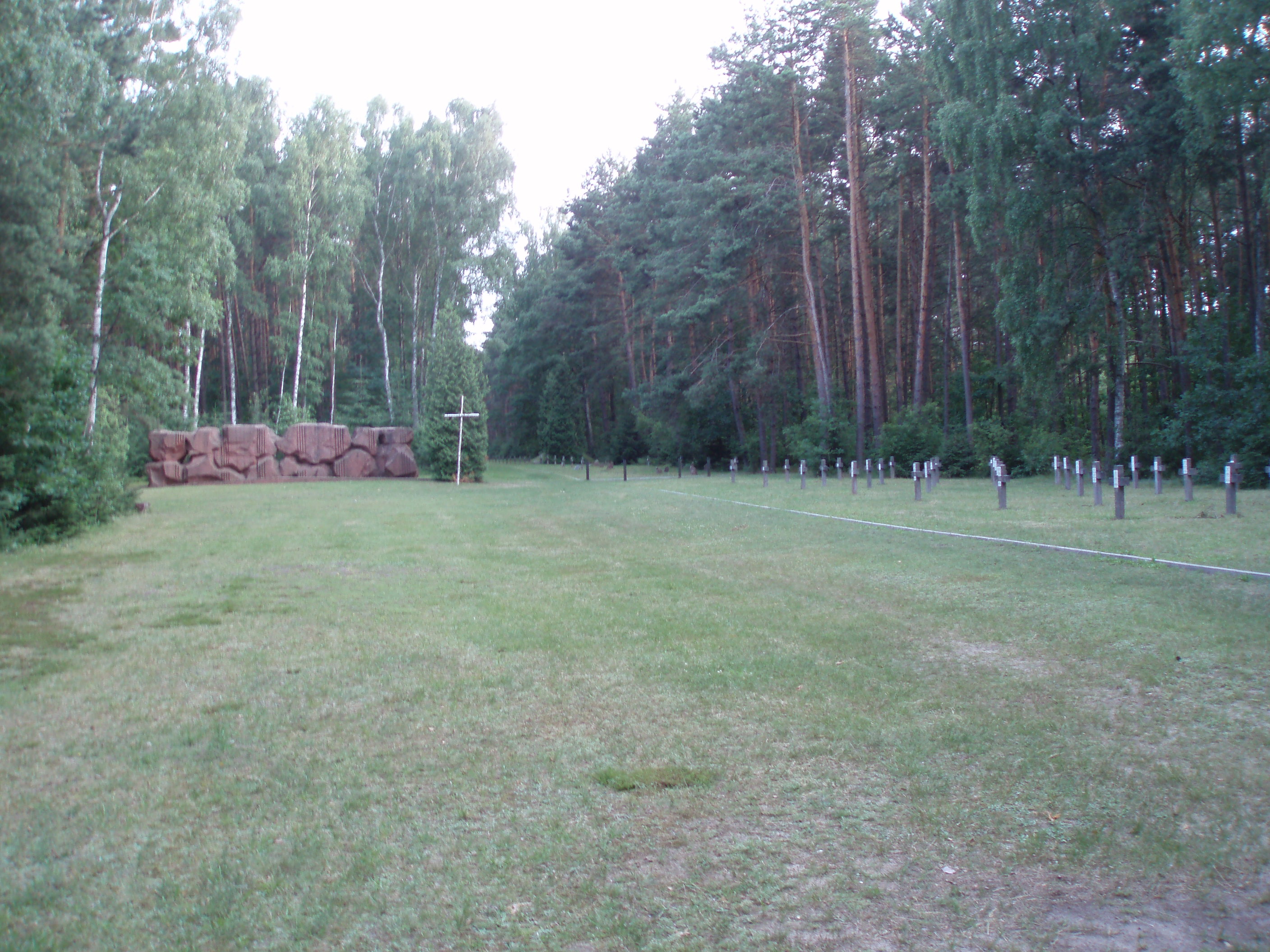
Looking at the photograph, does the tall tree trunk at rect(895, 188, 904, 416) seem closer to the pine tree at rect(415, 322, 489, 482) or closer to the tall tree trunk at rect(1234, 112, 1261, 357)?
the tall tree trunk at rect(1234, 112, 1261, 357)

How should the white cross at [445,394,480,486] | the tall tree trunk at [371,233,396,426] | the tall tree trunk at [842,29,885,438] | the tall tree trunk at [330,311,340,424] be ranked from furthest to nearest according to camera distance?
1. the tall tree trunk at [371,233,396,426]
2. the tall tree trunk at [330,311,340,424]
3. the white cross at [445,394,480,486]
4. the tall tree trunk at [842,29,885,438]

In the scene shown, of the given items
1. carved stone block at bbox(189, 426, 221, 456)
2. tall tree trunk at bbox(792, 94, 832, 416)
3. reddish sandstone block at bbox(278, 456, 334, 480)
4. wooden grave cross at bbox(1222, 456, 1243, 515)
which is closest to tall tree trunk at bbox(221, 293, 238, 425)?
reddish sandstone block at bbox(278, 456, 334, 480)

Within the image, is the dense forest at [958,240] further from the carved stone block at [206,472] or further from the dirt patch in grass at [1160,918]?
the dirt patch in grass at [1160,918]

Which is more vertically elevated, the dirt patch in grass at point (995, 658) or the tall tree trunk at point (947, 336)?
the tall tree trunk at point (947, 336)

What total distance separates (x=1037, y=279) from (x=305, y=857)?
96.8 feet

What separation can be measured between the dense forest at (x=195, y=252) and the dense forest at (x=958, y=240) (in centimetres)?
681

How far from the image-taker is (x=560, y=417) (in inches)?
2421

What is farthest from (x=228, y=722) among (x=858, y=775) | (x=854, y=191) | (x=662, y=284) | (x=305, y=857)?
(x=662, y=284)

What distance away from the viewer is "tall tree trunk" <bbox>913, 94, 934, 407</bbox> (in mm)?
33812

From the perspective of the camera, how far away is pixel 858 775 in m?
4.43

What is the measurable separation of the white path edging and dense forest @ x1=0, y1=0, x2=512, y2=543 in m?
12.5

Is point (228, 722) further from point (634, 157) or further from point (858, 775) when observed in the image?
point (634, 157)

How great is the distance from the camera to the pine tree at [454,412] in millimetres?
40000

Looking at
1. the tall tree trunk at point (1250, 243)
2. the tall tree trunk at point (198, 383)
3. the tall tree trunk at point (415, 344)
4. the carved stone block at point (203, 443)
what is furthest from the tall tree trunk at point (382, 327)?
the tall tree trunk at point (1250, 243)
